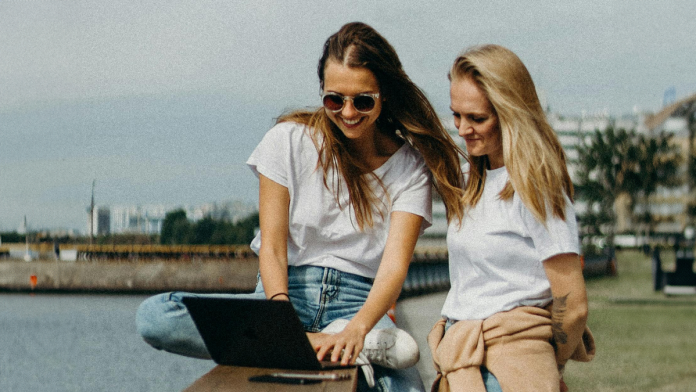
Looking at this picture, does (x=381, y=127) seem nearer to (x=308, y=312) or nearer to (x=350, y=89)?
(x=350, y=89)

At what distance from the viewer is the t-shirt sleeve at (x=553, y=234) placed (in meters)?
2.66

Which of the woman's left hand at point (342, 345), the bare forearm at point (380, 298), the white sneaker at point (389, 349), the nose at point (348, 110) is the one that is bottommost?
the white sneaker at point (389, 349)

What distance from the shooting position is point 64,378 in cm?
1823

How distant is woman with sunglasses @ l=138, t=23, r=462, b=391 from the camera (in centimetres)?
308

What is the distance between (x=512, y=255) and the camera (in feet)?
9.09

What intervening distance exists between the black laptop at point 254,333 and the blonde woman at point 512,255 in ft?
1.62

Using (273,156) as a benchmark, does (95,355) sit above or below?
below

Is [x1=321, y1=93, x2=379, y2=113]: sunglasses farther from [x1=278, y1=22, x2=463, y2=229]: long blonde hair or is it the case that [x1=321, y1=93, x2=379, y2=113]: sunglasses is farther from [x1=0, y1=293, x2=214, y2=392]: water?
[x1=0, y1=293, x2=214, y2=392]: water

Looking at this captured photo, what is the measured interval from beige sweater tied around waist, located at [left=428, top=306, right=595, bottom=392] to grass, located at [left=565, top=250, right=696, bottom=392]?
5.97 metres

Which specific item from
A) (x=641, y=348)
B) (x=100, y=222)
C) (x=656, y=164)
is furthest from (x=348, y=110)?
(x=656, y=164)

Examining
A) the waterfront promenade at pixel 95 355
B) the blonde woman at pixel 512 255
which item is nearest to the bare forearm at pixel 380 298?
the blonde woman at pixel 512 255

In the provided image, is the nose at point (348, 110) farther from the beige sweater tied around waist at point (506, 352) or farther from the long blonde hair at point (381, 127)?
the beige sweater tied around waist at point (506, 352)

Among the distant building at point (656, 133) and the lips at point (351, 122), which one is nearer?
the lips at point (351, 122)

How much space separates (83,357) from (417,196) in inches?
805
